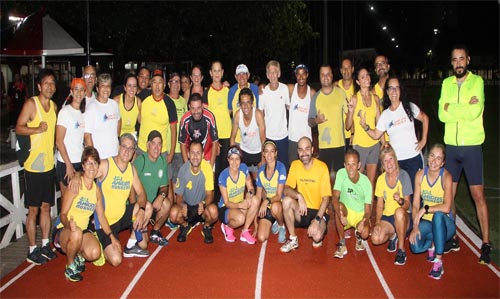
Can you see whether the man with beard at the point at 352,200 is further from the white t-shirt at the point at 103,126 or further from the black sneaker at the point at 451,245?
the white t-shirt at the point at 103,126

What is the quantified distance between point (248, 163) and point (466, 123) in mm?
3072

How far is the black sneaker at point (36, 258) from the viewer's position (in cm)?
606

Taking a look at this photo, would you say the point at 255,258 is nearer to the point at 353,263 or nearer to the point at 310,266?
the point at 310,266

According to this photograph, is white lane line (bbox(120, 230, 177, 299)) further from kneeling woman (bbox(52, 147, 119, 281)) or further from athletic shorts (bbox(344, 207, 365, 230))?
athletic shorts (bbox(344, 207, 365, 230))

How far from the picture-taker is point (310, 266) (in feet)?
19.5

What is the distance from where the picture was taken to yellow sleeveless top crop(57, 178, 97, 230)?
5613 millimetres

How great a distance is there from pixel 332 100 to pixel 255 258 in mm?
2582

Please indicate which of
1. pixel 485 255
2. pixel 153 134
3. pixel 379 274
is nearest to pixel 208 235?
pixel 153 134

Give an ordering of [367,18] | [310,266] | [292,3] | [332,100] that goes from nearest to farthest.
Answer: [310,266], [332,100], [292,3], [367,18]

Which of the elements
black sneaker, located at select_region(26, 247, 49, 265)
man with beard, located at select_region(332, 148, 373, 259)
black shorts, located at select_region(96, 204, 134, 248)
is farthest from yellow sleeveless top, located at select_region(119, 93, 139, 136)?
man with beard, located at select_region(332, 148, 373, 259)

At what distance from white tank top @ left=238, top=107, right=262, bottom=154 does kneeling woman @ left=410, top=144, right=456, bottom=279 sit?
7.90ft

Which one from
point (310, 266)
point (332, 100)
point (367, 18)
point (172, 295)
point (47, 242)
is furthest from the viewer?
point (367, 18)

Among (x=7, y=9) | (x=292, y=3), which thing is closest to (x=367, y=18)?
(x=292, y=3)

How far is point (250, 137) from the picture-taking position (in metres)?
7.45
